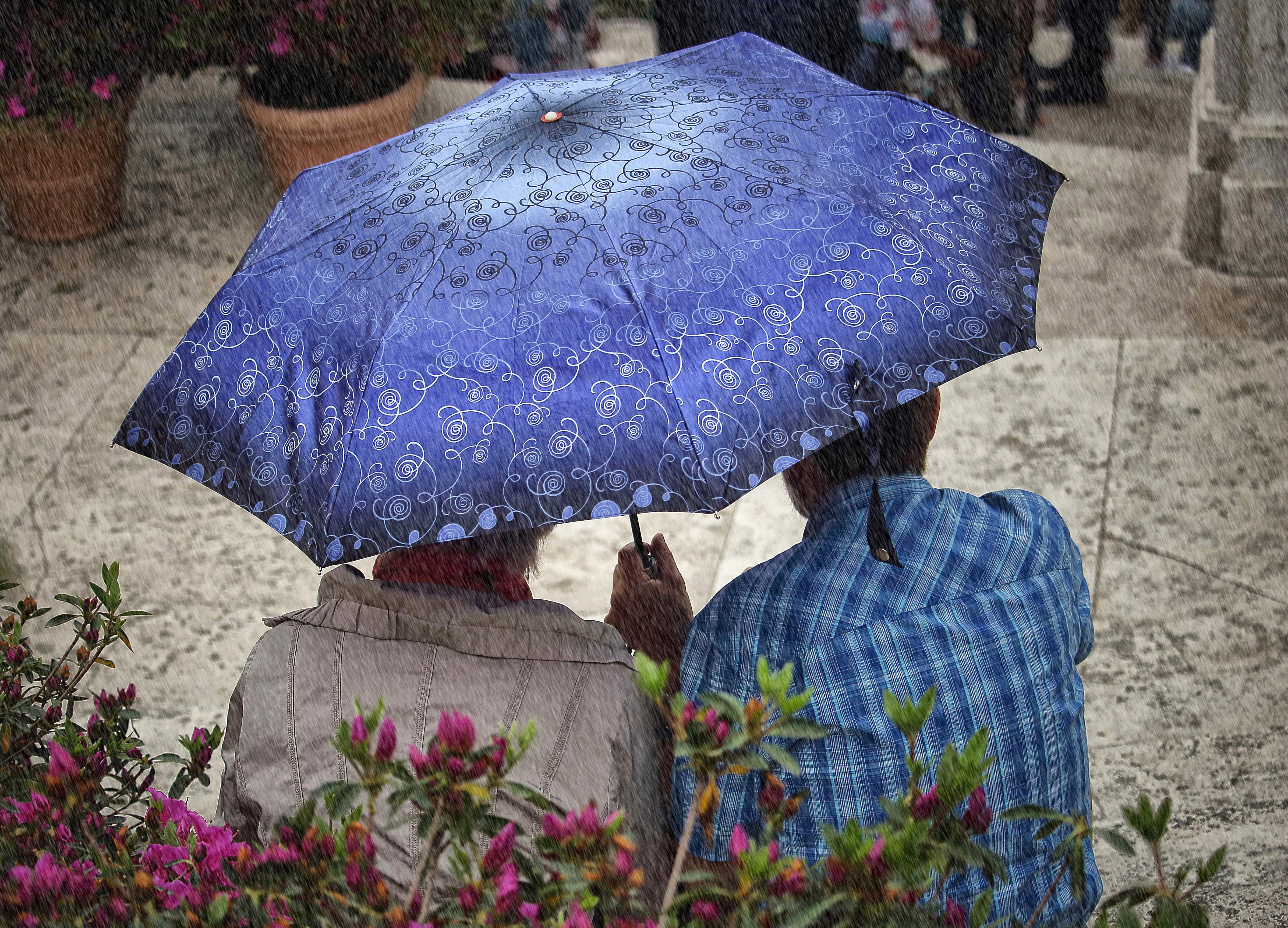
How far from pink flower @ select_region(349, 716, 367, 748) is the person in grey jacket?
0.46 m

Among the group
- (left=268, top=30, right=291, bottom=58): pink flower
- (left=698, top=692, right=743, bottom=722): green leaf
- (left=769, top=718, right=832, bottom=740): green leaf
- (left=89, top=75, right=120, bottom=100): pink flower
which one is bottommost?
(left=769, top=718, right=832, bottom=740): green leaf

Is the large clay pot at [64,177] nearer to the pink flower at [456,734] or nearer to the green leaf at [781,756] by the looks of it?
the pink flower at [456,734]

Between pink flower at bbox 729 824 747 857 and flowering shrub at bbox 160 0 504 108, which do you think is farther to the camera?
flowering shrub at bbox 160 0 504 108

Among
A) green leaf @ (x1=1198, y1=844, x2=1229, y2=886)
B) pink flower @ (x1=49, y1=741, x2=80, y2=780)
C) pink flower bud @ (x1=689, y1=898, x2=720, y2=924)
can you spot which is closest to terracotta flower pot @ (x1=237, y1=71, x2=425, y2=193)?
pink flower @ (x1=49, y1=741, x2=80, y2=780)

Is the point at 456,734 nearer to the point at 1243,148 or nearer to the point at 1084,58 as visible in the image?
the point at 1243,148

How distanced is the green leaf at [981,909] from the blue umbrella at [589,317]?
0.68 m

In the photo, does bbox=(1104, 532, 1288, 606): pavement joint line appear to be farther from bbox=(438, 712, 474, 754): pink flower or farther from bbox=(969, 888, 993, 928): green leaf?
bbox=(438, 712, 474, 754): pink flower

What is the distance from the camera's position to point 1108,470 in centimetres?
446

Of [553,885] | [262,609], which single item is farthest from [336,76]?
[553,885]

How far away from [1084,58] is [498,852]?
330 inches

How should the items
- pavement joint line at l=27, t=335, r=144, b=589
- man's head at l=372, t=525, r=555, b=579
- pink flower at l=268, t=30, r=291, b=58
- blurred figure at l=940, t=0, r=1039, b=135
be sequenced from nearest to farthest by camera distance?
man's head at l=372, t=525, r=555, b=579, pavement joint line at l=27, t=335, r=144, b=589, pink flower at l=268, t=30, r=291, b=58, blurred figure at l=940, t=0, r=1039, b=135

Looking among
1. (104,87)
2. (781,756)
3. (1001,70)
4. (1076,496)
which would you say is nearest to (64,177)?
(104,87)

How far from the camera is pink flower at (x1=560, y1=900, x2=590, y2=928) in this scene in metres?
1.25

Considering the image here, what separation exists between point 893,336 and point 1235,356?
11.2 ft
